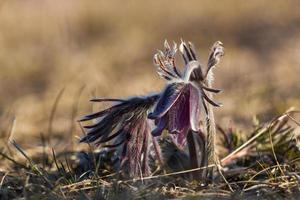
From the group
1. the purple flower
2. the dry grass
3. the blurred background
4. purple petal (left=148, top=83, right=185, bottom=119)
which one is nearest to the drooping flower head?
purple petal (left=148, top=83, right=185, bottom=119)

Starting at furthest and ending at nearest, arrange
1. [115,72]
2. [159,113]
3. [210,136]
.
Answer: [115,72]
[210,136]
[159,113]

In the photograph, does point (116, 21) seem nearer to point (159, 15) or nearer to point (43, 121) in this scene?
point (159, 15)

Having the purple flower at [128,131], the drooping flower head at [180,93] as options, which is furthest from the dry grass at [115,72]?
the drooping flower head at [180,93]

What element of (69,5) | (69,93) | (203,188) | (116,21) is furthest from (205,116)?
(69,5)

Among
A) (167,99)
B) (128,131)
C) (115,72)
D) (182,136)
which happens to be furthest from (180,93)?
(115,72)

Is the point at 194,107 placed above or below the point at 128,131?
above

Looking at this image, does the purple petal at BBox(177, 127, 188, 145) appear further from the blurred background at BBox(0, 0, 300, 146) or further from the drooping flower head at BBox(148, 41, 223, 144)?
the blurred background at BBox(0, 0, 300, 146)

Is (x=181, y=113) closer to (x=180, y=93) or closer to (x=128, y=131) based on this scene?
(x=180, y=93)
